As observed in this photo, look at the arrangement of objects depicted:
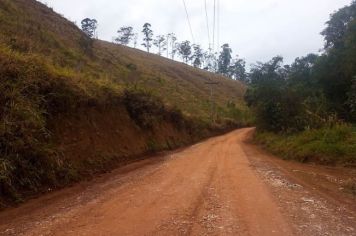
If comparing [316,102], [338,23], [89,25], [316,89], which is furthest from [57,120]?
[89,25]

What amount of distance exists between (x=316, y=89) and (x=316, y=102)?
2488 millimetres

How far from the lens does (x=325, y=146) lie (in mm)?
18375

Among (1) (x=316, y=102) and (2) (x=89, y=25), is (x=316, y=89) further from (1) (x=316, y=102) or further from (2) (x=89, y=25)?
(2) (x=89, y=25)

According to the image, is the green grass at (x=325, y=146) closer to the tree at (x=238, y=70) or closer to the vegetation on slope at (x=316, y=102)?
the vegetation on slope at (x=316, y=102)

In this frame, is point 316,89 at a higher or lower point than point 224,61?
lower

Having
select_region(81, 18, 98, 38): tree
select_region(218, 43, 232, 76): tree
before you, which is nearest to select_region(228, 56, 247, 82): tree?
select_region(218, 43, 232, 76): tree

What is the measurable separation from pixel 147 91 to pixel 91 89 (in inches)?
334

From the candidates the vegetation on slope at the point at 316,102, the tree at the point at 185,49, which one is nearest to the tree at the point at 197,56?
the tree at the point at 185,49

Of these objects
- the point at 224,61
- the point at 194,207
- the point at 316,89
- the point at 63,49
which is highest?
the point at 224,61

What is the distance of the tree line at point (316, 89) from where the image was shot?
24.5 meters

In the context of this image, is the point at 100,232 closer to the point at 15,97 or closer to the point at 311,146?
the point at 15,97

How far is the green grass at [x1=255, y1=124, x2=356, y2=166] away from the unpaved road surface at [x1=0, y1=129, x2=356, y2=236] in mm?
3307

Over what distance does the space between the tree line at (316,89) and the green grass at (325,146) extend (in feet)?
4.64

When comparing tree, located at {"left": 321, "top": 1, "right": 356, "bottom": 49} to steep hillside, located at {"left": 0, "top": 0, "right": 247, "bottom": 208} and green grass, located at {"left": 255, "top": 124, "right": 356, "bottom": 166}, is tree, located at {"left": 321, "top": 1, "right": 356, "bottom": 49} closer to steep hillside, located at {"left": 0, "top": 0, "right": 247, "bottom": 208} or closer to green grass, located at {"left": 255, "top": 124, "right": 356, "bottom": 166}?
green grass, located at {"left": 255, "top": 124, "right": 356, "bottom": 166}
